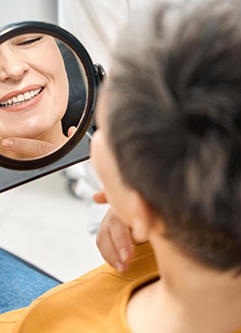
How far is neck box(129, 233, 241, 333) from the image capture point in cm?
49

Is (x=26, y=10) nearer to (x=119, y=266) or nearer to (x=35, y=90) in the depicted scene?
(x=35, y=90)

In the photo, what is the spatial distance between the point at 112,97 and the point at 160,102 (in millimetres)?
46

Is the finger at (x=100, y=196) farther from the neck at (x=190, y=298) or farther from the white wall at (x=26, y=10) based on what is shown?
the white wall at (x=26, y=10)

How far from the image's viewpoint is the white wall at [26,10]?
134 centimetres

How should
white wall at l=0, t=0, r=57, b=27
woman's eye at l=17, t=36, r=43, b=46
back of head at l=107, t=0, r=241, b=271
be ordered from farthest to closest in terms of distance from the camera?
1. white wall at l=0, t=0, r=57, b=27
2. woman's eye at l=17, t=36, r=43, b=46
3. back of head at l=107, t=0, r=241, b=271

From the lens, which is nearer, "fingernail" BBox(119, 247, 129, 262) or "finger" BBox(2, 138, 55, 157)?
"fingernail" BBox(119, 247, 129, 262)

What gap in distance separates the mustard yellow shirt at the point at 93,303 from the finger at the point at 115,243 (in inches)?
0.6

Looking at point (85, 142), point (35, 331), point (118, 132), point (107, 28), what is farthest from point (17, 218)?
point (118, 132)

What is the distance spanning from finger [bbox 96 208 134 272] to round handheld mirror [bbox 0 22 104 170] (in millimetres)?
136

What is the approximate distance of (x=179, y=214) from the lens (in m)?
0.43

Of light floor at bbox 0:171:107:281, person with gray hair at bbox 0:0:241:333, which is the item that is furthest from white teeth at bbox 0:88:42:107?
light floor at bbox 0:171:107:281

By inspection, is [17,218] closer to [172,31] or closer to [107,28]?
[107,28]

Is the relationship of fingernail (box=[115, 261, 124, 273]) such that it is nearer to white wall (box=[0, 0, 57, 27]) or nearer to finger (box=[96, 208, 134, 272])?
finger (box=[96, 208, 134, 272])

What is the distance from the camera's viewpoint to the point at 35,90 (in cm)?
82
